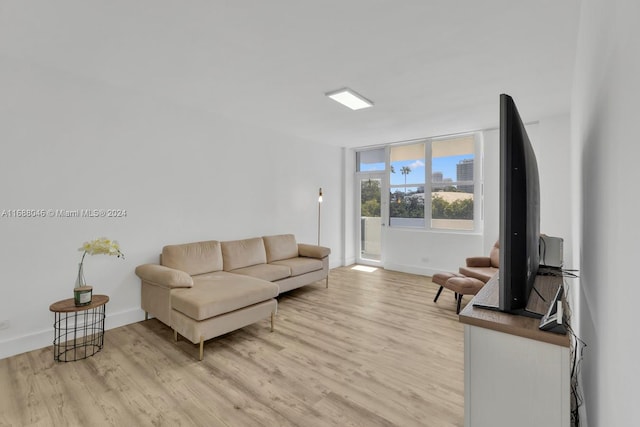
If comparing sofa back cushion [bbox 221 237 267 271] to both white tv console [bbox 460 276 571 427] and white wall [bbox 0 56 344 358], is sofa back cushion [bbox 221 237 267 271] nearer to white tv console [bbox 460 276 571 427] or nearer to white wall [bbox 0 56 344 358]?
white wall [bbox 0 56 344 358]

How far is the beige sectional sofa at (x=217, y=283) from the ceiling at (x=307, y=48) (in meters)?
1.91

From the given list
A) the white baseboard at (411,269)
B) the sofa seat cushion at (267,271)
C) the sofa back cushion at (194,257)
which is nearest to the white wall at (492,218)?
the white baseboard at (411,269)

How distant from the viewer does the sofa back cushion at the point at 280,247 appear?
4629 mm

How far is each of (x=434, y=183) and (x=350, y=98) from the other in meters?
2.91

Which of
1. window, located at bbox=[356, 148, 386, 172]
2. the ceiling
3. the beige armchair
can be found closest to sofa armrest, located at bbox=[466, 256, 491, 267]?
the beige armchair

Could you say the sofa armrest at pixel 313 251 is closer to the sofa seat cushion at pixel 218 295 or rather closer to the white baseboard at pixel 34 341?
the sofa seat cushion at pixel 218 295

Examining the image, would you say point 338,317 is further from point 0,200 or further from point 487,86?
point 0,200

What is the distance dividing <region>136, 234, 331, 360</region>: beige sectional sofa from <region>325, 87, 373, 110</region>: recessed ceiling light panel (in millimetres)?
2191

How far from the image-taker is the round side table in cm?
257

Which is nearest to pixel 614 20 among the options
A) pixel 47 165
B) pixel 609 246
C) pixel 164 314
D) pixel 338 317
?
pixel 609 246

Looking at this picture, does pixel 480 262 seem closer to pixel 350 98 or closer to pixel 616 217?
pixel 350 98

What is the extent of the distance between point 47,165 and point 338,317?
3.31 meters

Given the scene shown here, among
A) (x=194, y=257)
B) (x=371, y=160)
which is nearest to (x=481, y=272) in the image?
(x=371, y=160)

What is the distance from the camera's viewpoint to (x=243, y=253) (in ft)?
13.7
